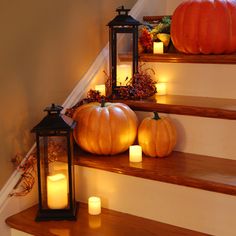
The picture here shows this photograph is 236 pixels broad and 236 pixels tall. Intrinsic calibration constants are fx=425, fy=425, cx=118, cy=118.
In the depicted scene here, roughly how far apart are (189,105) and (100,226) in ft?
2.15

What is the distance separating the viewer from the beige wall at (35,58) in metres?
1.77

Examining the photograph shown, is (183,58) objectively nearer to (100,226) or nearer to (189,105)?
(189,105)

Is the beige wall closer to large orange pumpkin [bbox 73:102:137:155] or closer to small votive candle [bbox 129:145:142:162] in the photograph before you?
large orange pumpkin [bbox 73:102:137:155]

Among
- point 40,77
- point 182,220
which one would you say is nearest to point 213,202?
point 182,220

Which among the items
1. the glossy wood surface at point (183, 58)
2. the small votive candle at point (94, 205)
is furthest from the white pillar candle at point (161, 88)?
the small votive candle at point (94, 205)

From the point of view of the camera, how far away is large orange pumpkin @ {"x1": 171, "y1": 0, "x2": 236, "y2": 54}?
2.04 m

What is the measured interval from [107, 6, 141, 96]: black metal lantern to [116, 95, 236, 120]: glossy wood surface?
6.9 inches

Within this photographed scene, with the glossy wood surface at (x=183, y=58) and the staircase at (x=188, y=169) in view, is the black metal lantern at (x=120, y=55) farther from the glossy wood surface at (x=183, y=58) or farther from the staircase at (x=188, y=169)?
the staircase at (x=188, y=169)

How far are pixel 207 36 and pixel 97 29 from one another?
0.57 m

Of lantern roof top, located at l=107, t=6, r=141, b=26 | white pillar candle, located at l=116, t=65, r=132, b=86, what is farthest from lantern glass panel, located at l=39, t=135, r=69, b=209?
lantern roof top, located at l=107, t=6, r=141, b=26

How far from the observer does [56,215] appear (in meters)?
1.75

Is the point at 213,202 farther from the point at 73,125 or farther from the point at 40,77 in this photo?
the point at 40,77

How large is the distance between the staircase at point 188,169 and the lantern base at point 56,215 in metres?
0.08

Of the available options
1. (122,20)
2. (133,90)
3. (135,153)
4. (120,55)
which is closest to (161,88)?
(133,90)
